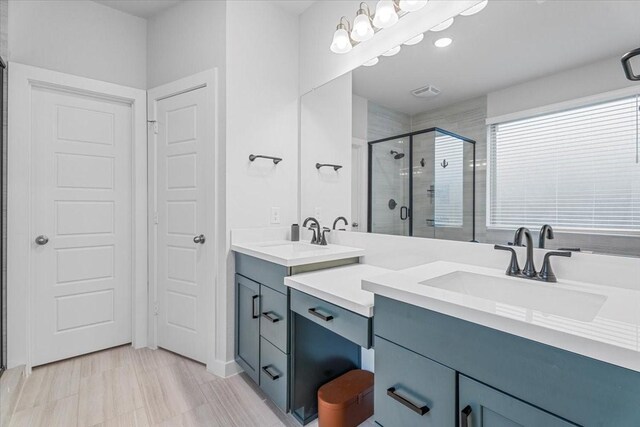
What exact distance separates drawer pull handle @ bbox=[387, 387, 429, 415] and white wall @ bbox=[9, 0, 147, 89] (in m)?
2.82

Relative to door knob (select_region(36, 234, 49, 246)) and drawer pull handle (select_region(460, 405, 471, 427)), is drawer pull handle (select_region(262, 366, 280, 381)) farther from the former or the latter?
door knob (select_region(36, 234, 49, 246))

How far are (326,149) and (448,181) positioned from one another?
1014 mm

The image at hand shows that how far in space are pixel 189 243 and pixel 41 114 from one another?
1.38m

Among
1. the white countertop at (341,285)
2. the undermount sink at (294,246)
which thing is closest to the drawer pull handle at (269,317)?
the white countertop at (341,285)

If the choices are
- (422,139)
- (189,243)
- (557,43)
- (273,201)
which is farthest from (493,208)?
(189,243)

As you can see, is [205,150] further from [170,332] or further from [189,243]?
[170,332]

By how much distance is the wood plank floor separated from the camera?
1634 mm

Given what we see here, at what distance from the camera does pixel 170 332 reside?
94.4 inches

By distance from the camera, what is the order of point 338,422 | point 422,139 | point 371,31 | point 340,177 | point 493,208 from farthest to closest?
point 340,177 < point 371,31 < point 422,139 < point 338,422 < point 493,208

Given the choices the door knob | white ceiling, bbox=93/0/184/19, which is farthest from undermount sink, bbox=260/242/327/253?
white ceiling, bbox=93/0/184/19

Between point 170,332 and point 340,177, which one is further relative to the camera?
point 170,332

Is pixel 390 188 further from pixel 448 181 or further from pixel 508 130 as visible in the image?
pixel 508 130

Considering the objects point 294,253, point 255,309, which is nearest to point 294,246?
point 294,253

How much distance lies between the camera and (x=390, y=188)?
1756 millimetres
